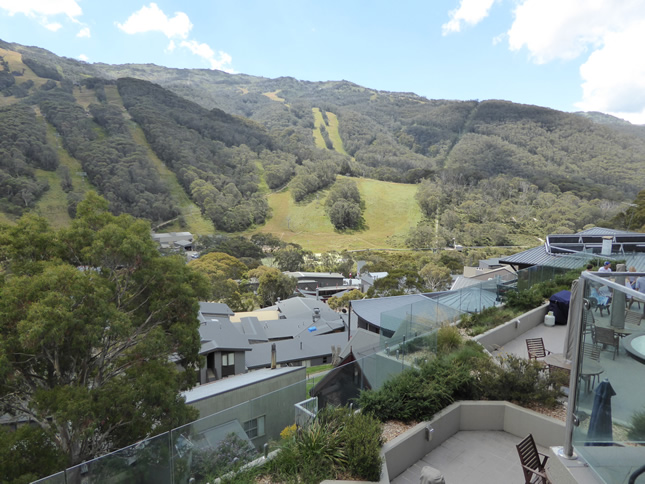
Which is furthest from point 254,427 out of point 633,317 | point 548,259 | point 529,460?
point 548,259

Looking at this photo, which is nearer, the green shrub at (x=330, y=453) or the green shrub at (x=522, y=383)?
the green shrub at (x=330, y=453)

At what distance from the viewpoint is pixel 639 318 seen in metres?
2.66

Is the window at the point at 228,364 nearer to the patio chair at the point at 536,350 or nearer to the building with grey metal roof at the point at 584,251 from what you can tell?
the building with grey metal roof at the point at 584,251

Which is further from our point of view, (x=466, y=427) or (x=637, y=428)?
(x=466, y=427)

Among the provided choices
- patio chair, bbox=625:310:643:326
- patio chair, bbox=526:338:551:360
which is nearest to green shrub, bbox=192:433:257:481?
patio chair, bbox=625:310:643:326

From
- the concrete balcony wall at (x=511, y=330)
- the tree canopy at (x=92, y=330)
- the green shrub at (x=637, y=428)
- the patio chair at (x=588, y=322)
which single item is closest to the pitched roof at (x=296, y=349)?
the tree canopy at (x=92, y=330)

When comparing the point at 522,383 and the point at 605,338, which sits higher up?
the point at 605,338

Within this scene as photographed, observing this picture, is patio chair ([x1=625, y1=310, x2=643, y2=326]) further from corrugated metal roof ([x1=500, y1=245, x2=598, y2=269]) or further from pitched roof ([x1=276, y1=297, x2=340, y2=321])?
pitched roof ([x1=276, y1=297, x2=340, y2=321])

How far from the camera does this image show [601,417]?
301 cm

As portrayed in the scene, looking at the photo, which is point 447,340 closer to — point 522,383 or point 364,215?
point 522,383

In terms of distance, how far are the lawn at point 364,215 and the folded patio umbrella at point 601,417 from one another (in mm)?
79947

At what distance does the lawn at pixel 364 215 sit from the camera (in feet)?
296

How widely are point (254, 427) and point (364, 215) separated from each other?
4042 inches

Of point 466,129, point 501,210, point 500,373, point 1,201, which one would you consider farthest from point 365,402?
point 466,129
